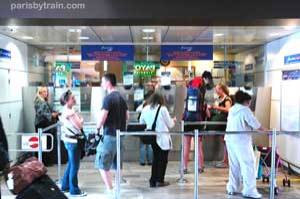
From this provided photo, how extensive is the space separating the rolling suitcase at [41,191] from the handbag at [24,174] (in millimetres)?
21

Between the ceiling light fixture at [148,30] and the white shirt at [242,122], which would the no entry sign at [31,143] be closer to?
the white shirt at [242,122]

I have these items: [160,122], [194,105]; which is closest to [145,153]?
[194,105]

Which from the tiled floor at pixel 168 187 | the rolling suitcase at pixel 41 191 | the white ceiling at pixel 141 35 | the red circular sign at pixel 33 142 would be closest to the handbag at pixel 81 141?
the red circular sign at pixel 33 142

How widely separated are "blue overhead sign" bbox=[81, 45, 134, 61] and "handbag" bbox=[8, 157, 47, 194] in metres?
7.46

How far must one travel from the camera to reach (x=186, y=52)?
9438mm

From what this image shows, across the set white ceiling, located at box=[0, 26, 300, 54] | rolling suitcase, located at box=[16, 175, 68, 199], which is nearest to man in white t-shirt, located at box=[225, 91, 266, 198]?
white ceiling, located at box=[0, 26, 300, 54]

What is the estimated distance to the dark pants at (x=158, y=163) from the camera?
641cm

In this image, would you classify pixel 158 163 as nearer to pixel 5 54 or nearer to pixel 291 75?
pixel 291 75

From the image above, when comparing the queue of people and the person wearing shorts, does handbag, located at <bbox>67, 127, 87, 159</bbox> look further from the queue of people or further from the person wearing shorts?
the person wearing shorts

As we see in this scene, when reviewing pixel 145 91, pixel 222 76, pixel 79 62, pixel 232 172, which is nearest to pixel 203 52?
pixel 222 76

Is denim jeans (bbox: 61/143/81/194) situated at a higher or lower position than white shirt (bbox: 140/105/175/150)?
lower

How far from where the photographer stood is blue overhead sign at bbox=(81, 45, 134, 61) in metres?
9.43

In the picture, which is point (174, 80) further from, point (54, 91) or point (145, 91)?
point (54, 91)

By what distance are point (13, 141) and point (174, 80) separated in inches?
145
